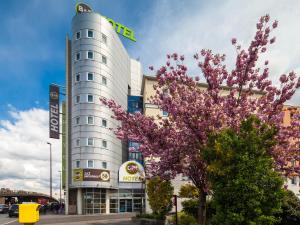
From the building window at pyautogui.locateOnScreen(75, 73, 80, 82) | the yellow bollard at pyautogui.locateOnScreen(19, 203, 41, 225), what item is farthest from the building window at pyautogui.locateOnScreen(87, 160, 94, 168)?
the yellow bollard at pyautogui.locateOnScreen(19, 203, 41, 225)

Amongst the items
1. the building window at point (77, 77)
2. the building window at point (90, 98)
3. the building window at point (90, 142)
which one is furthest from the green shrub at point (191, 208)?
the building window at point (77, 77)

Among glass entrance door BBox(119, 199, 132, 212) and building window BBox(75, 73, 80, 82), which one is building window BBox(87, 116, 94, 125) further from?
glass entrance door BBox(119, 199, 132, 212)

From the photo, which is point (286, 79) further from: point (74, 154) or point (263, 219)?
point (74, 154)

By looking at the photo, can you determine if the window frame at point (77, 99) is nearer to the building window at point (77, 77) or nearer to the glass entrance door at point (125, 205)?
the building window at point (77, 77)

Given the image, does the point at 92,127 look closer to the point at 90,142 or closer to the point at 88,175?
the point at 90,142

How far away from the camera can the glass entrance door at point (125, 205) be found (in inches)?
2003

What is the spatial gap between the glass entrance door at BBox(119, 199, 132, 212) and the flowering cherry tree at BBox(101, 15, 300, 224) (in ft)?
131

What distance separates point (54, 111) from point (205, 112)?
4240cm

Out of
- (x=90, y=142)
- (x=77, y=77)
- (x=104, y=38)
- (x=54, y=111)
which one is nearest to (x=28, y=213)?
(x=90, y=142)

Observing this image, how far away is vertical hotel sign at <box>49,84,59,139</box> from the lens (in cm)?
4947

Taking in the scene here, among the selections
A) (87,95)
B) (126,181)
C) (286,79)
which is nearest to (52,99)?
(87,95)

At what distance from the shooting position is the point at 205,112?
11539mm

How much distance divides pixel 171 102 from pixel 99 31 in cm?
3980

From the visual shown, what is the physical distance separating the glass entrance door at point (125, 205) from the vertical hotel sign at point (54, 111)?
550 inches
